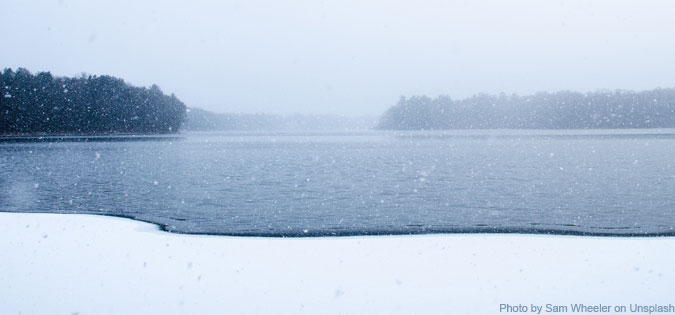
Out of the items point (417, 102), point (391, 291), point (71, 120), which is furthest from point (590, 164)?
point (417, 102)

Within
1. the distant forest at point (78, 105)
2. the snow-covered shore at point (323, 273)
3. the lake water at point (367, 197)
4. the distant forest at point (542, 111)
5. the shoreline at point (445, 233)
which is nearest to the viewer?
the snow-covered shore at point (323, 273)

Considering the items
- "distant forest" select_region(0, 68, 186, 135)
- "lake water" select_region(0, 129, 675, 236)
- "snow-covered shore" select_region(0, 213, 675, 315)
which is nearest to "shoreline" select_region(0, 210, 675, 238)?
"lake water" select_region(0, 129, 675, 236)

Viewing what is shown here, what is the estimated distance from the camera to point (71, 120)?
103 meters

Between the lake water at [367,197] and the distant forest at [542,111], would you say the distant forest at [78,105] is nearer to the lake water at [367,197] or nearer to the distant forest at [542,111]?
the lake water at [367,197]

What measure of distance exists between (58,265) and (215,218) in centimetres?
601

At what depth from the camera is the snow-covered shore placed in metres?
5.91

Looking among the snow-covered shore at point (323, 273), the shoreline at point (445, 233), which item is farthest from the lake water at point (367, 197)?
the snow-covered shore at point (323, 273)

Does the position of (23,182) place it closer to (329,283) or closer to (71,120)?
(329,283)

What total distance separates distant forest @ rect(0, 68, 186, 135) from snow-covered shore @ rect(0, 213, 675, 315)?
326ft

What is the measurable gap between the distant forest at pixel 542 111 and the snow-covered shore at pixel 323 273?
151324 mm

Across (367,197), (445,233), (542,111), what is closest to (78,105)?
(367,197)

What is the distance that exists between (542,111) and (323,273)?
164 metres

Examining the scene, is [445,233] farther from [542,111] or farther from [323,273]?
[542,111]

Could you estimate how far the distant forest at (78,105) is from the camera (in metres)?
95.0
